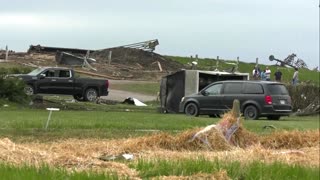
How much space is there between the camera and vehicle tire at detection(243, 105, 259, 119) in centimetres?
2912

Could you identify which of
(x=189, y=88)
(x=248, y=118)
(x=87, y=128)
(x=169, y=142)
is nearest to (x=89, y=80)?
A: (x=189, y=88)

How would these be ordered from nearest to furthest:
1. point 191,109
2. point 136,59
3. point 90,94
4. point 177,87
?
point 191,109
point 177,87
point 90,94
point 136,59

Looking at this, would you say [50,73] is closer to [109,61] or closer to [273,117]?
[273,117]

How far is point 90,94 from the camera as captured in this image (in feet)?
129

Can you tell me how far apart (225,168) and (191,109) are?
21.2 meters

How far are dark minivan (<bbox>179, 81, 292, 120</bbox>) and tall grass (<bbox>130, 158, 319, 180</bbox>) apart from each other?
1808cm

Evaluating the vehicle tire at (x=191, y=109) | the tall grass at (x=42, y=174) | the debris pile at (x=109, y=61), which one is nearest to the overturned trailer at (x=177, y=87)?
the vehicle tire at (x=191, y=109)

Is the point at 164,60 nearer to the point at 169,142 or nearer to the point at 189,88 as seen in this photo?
the point at 189,88

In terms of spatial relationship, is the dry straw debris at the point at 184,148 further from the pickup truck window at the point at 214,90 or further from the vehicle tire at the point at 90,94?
the vehicle tire at the point at 90,94

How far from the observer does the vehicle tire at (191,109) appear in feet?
102

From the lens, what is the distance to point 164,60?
66.4 meters

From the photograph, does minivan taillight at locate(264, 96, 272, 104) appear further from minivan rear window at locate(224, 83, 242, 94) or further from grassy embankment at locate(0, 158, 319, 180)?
grassy embankment at locate(0, 158, 319, 180)

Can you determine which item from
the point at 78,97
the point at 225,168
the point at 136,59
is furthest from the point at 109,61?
the point at 225,168

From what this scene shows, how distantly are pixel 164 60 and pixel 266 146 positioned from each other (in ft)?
167
